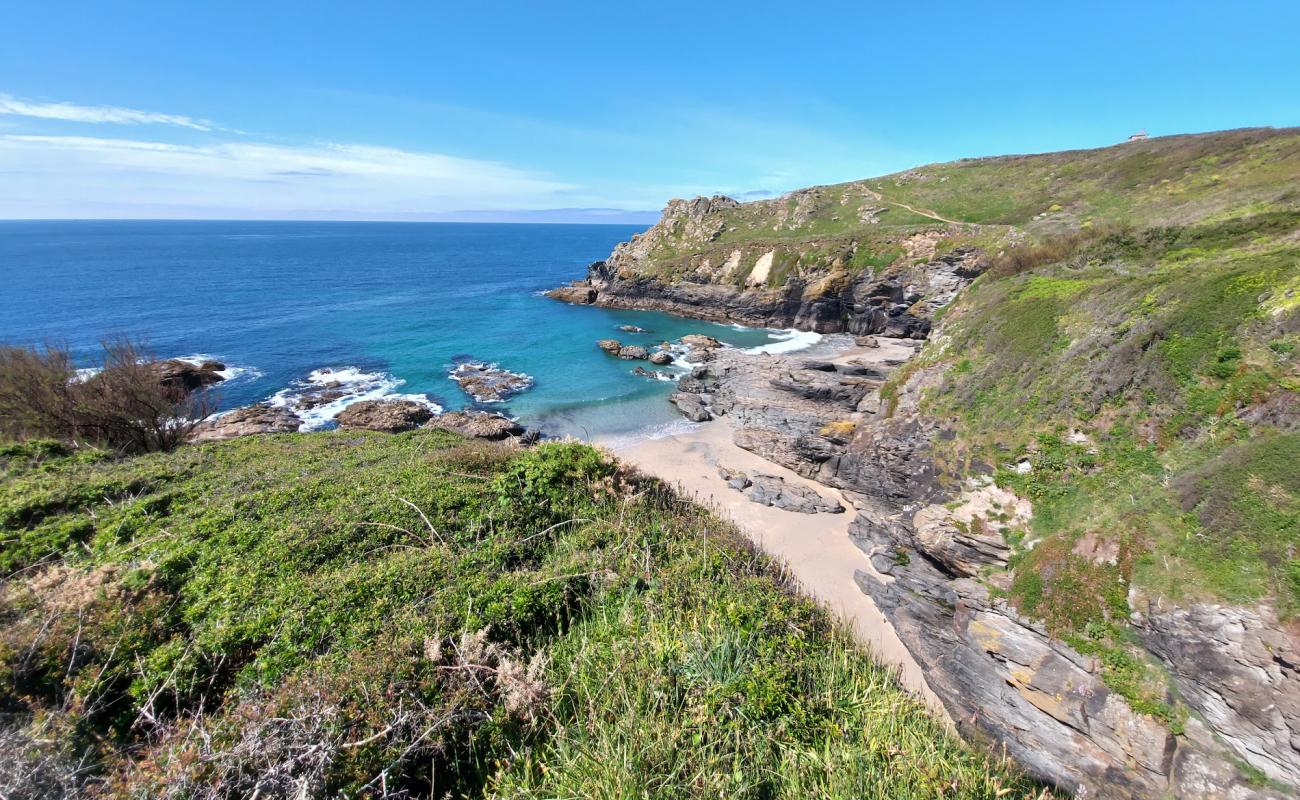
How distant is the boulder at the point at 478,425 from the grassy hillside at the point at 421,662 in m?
19.9

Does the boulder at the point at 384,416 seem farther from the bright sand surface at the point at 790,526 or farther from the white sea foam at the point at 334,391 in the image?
the bright sand surface at the point at 790,526

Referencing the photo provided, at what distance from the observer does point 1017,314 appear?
22.5m

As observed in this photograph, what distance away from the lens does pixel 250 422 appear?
29906 mm

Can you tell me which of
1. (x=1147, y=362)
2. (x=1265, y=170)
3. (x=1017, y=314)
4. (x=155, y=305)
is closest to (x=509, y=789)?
(x=1147, y=362)

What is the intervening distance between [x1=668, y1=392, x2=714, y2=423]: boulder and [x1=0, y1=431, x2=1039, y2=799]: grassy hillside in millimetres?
25188

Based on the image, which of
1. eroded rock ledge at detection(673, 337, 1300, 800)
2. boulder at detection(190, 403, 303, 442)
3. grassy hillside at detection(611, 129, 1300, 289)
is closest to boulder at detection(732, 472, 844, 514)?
eroded rock ledge at detection(673, 337, 1300, 800)

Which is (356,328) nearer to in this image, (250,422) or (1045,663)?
(250,422)

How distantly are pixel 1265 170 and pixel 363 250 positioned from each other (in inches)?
6933

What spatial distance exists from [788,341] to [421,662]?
5357 cm

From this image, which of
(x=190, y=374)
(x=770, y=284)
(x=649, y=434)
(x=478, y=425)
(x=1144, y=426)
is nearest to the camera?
(x=1144, y=426)

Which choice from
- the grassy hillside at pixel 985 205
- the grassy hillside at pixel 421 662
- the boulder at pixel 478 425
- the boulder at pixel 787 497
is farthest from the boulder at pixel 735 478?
the grassy hillside at pixel 985 205

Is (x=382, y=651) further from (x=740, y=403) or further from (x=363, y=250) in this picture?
(x=363, y=250)

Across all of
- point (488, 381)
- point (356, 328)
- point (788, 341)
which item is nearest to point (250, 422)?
point (488, 381)

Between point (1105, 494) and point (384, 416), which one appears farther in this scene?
point (384, 416)
